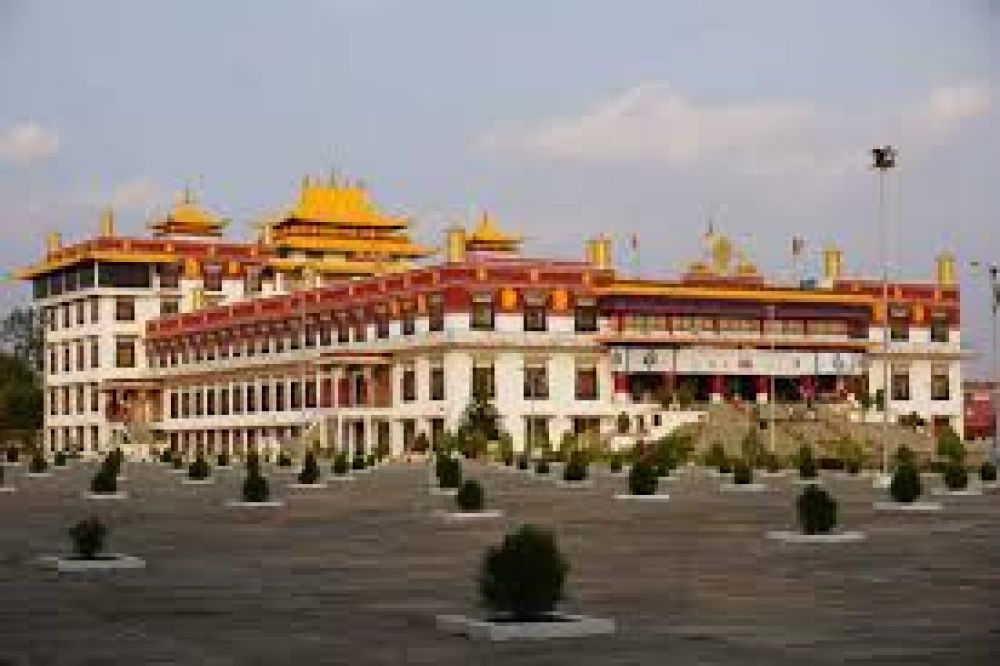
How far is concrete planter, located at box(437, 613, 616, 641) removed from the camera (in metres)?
15.0

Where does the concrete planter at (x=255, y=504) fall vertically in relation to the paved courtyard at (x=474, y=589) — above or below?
below

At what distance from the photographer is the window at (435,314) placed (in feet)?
273

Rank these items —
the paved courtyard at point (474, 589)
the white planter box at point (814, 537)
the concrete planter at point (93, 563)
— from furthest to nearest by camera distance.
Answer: the white planter box at point (814, 537), the concrete planter at point (93, 563), the paved courtyard at point (474, 589)

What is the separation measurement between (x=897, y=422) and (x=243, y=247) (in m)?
48.6

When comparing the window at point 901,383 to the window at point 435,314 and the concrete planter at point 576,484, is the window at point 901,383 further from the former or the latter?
the concrete planter at point 576,484

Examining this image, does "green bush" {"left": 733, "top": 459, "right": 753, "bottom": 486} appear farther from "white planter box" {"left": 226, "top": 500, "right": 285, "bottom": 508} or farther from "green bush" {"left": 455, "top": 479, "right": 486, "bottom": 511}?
"green bush" {"left": 455, "top": 479, "right": 486, "bottom": 511}

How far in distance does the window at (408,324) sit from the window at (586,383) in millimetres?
9071

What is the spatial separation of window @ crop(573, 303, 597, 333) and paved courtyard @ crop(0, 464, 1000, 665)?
47.4 meters

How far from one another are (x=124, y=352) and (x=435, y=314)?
37.7 m

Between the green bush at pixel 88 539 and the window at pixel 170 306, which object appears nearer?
the green bush at pixel 88 539

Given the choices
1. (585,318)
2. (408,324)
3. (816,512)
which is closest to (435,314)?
(408,324)

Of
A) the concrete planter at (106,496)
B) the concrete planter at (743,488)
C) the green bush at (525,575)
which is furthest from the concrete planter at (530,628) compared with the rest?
the concrete planter at (106,496)

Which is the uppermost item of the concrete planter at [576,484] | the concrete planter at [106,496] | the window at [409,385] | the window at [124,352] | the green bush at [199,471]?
the window at [124,352]

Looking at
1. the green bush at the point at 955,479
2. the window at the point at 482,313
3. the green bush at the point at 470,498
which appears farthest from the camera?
the window at the point at 482,313
